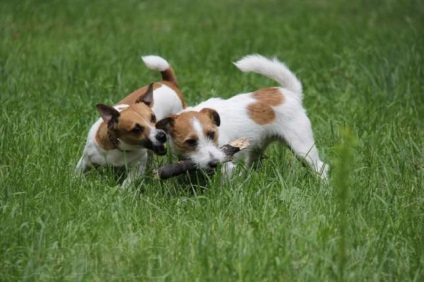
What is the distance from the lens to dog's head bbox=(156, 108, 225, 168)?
4.73 meters

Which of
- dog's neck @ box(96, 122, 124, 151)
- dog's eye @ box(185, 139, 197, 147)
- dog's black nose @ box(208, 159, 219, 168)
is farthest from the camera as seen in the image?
dog's neck @ box(96, 122, 124, 151)

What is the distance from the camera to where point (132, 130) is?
4844 mm

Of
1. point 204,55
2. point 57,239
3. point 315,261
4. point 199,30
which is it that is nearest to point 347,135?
point 315,261

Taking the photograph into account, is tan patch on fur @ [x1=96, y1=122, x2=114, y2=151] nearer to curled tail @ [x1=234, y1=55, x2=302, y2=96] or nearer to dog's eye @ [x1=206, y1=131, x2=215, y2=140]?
dog's eye @ [x1=206, y1=131, x2=215, y2=140]

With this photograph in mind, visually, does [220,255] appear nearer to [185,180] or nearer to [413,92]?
[185,180]

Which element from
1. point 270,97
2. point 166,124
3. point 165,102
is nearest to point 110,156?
point 166,124

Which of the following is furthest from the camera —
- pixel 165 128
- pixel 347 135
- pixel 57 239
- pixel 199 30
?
pixel 199 30

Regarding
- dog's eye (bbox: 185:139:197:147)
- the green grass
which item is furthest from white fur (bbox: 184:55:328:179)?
dog's eye (bbox: 185:139:197:147)

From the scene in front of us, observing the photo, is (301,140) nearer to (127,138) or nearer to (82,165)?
(127,138)

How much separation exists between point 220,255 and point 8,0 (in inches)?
301

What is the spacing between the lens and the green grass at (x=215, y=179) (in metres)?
3.64

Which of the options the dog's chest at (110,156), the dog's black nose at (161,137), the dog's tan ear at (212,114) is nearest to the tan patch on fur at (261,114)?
the dog's tan ear at (212,114)

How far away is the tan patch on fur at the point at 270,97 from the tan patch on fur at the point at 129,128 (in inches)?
33.5

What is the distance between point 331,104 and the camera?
6.82 meters
